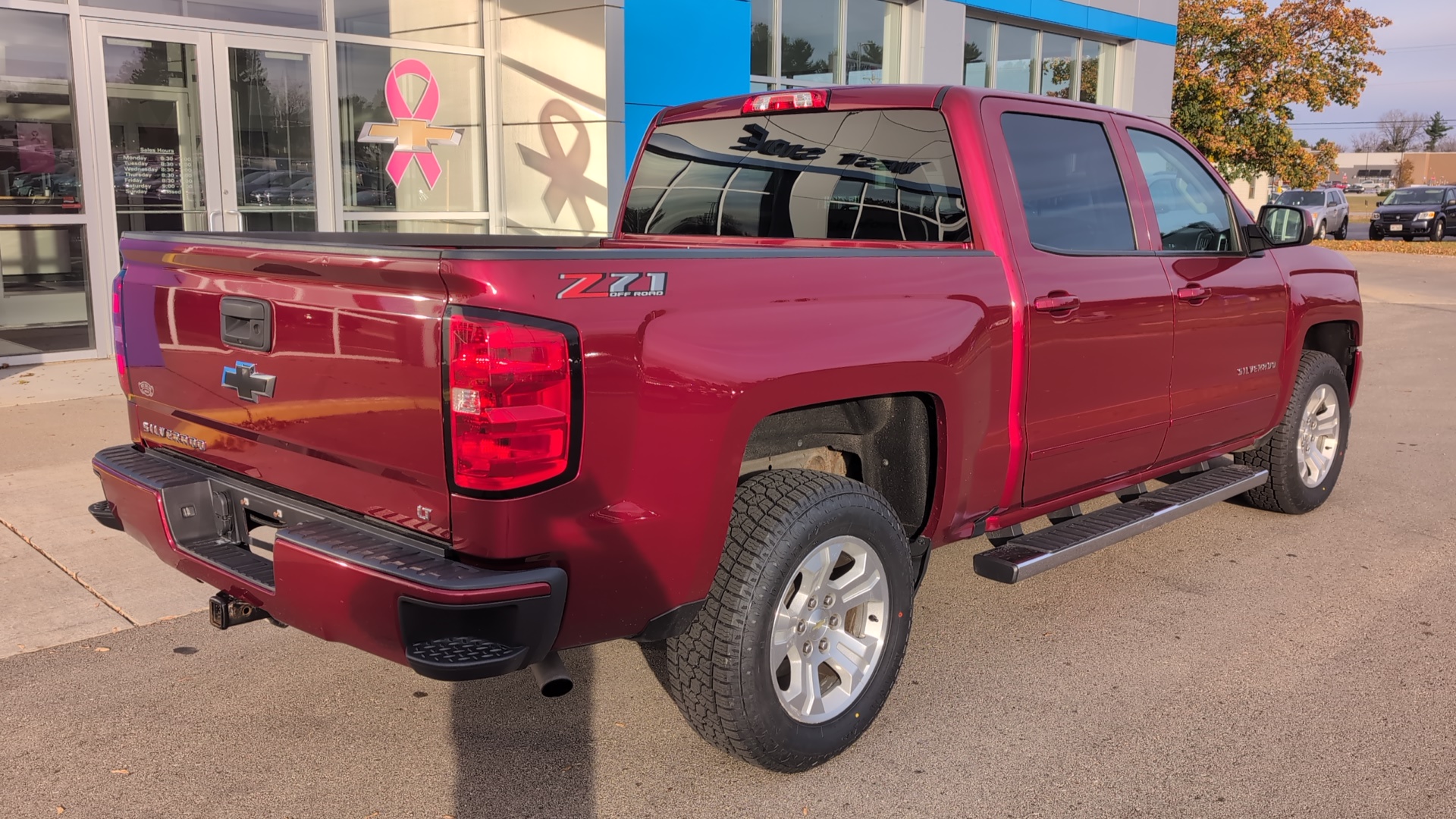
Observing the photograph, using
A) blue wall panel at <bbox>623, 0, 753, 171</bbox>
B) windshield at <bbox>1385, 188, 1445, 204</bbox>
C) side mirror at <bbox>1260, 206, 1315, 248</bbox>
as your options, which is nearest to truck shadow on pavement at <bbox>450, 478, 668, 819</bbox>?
side mirror at <bbox>1260, 206, 1315, 248</bbox>

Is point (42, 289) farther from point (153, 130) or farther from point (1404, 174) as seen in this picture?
point (1404, 174)

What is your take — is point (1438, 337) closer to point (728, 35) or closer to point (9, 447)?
point (728, 35)

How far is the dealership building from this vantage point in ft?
30.6

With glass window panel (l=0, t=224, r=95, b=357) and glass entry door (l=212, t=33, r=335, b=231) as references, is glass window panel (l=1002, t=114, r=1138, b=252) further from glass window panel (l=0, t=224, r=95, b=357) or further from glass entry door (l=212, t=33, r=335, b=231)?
glass window panel (l=0, t=224, r=95, b=357)

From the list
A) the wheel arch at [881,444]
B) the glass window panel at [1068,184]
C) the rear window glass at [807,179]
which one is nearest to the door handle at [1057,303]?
the glass window panel at [1068,184]

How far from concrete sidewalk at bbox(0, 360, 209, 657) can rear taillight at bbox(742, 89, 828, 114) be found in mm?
2915

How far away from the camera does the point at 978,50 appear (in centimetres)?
1562

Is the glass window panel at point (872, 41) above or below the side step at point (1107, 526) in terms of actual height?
above

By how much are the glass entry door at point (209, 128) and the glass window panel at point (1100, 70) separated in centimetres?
1190

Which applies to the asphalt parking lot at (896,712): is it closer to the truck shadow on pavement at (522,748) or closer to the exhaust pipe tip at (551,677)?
the truck shadow on pavement at (522,748)

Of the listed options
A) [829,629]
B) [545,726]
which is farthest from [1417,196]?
[545,726]

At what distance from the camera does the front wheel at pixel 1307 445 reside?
587 centimetres

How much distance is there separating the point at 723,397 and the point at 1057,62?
15.8 m

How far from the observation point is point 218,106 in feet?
32.4
